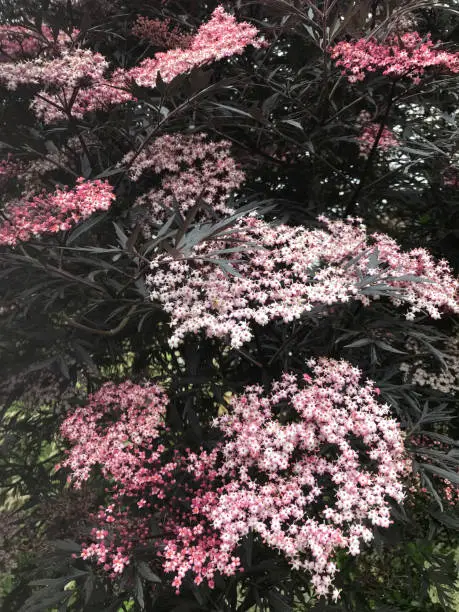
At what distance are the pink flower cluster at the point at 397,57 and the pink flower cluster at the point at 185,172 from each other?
1057 mm

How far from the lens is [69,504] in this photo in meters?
3.92

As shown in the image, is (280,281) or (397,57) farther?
(280,281)

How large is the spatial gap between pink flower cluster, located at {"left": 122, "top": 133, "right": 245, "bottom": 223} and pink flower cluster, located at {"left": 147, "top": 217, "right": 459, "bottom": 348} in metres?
0.38

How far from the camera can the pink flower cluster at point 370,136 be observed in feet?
12.8

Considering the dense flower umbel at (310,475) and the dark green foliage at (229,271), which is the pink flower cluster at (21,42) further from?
the dense flower umbel at (310,475)

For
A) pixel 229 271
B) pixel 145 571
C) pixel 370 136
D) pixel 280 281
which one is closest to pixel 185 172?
pixel 280 281

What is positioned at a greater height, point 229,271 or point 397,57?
point 397,57

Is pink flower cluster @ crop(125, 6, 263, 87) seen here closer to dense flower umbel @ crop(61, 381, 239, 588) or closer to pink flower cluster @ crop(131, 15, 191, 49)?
pink flower cluster @ crop(131, 15, 191, 49)

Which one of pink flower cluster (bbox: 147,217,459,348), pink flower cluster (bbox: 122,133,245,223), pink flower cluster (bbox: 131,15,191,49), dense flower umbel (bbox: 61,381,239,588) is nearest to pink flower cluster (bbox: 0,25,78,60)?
pink flower cluster (bbox: 131,15,191,49)

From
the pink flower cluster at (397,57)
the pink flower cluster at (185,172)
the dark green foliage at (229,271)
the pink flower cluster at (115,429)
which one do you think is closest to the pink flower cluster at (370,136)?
the dark green foliage at (229,271)

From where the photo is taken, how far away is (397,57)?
305 cm

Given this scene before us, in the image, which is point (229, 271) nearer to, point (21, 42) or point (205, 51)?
point (205, 51)

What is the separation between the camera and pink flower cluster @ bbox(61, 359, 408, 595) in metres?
2.45

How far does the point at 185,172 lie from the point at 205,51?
2.79 ft
